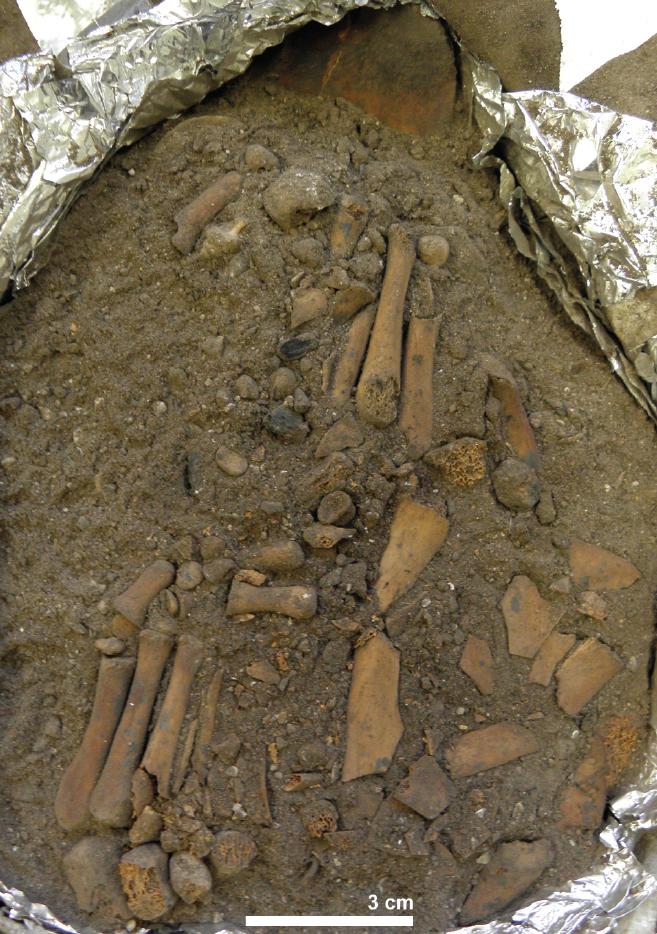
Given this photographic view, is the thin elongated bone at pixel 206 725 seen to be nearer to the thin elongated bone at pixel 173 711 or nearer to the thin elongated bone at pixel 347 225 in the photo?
the thin elongated bone at pixel 173 711

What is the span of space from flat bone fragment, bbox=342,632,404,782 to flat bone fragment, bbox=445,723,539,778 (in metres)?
0.10

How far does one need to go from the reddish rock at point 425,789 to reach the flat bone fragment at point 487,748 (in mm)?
28

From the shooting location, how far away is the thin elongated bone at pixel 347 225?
112cm

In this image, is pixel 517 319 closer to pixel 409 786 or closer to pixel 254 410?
pixel 254 410

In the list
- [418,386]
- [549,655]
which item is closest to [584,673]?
[549,655]

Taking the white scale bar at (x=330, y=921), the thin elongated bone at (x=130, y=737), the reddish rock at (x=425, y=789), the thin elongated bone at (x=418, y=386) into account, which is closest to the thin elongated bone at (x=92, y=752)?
the thin elongated bone at (x=130, y=737)

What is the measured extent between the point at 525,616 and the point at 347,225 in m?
0.65

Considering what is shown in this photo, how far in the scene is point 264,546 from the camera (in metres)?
1.09

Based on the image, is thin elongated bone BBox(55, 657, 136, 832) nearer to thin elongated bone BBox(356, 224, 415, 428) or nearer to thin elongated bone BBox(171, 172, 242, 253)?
thin elongated bone BBox(356, 224, 415, 428)

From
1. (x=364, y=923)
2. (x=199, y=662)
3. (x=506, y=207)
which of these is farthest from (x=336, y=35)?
(x=364, y=923)

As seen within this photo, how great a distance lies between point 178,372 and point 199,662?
0.42 meters

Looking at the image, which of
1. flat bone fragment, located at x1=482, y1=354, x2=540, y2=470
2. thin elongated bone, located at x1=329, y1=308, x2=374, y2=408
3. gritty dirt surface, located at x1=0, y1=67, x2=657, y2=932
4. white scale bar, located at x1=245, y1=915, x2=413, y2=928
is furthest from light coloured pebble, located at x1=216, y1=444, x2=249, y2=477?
white scale bar, located at x1=245, y1=915, x2=413, y2=928

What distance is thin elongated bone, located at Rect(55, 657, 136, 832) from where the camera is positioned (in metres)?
1.09

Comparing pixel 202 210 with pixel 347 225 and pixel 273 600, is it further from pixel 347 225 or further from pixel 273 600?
pixel 273 600
